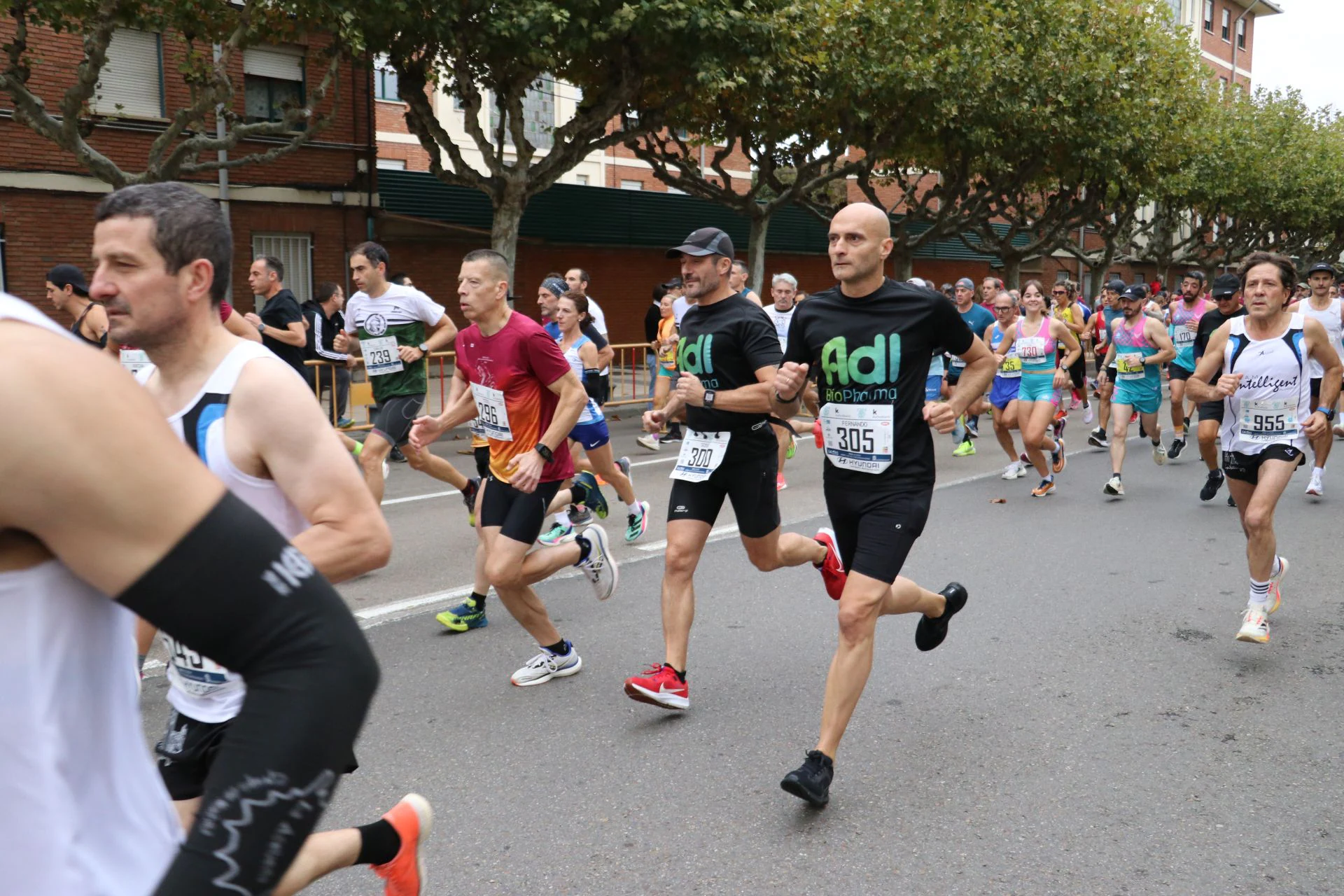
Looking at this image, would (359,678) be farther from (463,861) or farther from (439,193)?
(439,193)

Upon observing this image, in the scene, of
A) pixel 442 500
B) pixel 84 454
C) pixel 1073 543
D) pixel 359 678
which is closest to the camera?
pixel 84 454

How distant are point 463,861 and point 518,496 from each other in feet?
6.42

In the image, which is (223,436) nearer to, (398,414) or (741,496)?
(741,496)

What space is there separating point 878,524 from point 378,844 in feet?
7.08

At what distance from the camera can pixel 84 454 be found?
3.39 feet

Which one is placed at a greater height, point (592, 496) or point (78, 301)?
point (78, 301)

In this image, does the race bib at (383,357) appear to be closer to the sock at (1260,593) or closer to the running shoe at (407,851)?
the sock at (1260,593)

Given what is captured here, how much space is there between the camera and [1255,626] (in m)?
5.70

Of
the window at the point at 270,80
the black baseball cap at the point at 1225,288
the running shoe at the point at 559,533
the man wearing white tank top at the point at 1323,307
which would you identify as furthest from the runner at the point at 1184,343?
the window at the point at 270,80

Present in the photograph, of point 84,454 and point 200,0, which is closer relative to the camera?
point 84,454

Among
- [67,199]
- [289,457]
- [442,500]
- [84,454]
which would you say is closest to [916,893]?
[289,457]

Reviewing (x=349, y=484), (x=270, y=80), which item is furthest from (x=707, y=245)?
(x=270, y=80)

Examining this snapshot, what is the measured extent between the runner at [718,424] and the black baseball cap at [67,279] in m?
4.64

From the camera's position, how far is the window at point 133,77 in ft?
61.6
